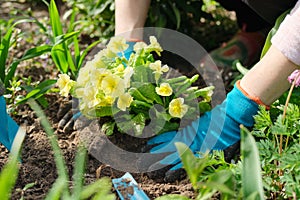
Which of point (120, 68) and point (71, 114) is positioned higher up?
point (120, 68)

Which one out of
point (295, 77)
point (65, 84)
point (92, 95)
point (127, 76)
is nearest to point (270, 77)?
point (295, 77)

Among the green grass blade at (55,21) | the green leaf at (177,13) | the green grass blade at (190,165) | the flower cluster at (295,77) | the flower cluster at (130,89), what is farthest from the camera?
the green leaf at (177,13)

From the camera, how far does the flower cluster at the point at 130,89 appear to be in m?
1.62

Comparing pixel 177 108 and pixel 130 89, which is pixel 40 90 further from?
pixel 177 108

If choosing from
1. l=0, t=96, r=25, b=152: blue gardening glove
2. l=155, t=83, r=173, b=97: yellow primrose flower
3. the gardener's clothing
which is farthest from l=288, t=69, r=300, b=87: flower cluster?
l=0, t=96, r=25, b=152: blue gardening glove

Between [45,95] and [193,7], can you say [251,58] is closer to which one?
[193,7]

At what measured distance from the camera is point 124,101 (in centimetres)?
162

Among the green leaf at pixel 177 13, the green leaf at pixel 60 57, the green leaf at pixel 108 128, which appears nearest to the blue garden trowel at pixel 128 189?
the green leaf at pixel 108 128

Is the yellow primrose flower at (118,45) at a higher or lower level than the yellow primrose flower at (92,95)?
higher

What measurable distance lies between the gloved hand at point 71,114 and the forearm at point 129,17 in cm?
6

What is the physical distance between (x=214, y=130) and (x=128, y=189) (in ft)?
1.08

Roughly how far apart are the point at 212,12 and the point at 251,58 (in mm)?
372

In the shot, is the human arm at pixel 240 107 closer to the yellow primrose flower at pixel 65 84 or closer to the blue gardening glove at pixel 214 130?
the blue gardening glove at pixel 214 130

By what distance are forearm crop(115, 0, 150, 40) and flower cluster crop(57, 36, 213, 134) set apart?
18 centimetres
